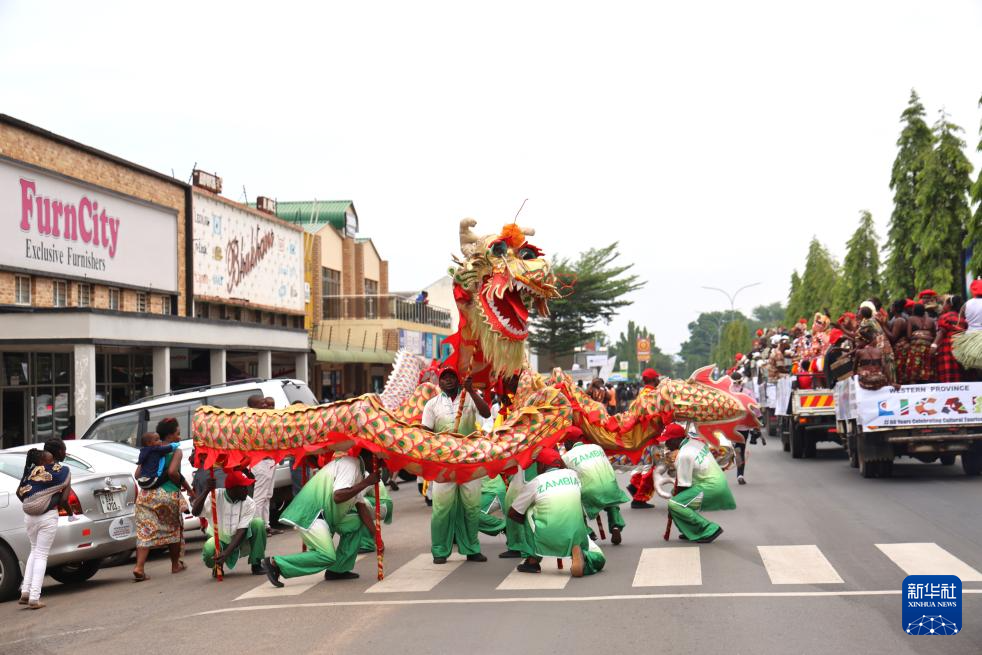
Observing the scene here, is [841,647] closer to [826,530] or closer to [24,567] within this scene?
[826,530]

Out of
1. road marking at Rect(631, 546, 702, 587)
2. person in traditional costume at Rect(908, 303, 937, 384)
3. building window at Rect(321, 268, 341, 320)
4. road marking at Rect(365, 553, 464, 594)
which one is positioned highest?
building window at Rect(321, 268, 341, 320)

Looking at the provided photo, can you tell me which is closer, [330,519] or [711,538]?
[330,519]

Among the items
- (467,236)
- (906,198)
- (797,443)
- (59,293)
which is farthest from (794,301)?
(467,236)

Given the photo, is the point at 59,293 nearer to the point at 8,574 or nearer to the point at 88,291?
the point at 88,291

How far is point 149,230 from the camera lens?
26.9 meters

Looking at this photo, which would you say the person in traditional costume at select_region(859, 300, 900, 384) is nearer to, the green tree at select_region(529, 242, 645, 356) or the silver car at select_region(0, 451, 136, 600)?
the silver car at select_region(0, 451, 136, 600)

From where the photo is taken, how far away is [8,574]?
33.7 feet

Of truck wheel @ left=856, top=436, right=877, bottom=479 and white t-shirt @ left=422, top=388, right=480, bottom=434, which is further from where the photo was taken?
truck wheel @ left=856, top=436, right=877, bottom=479

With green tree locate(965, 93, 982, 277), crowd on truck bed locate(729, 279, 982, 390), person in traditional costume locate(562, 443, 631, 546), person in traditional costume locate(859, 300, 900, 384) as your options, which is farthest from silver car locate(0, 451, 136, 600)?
green tree locate(965, 93, 982, 277)

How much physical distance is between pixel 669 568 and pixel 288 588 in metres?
3.51

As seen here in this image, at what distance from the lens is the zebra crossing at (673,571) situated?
358 inches

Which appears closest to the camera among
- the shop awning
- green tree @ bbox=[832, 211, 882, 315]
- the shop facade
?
the shop facade

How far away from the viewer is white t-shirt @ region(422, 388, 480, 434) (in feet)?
37.6

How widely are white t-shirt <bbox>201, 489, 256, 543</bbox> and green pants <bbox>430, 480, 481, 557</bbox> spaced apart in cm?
185
